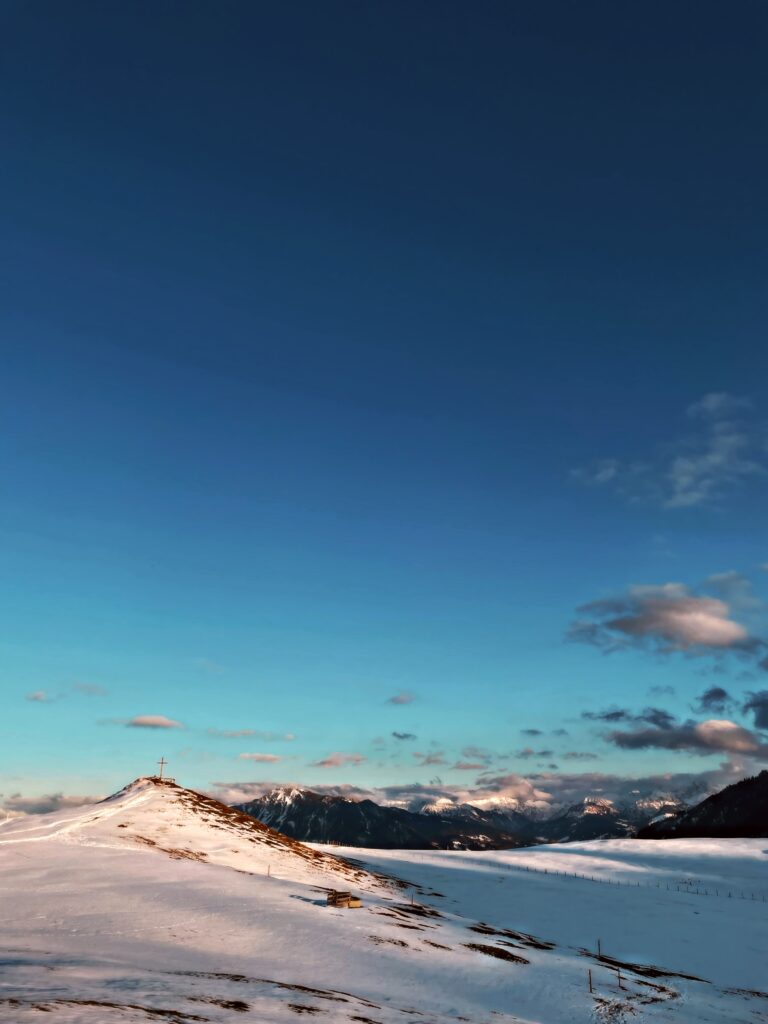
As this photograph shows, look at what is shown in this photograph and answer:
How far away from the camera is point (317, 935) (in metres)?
41.9

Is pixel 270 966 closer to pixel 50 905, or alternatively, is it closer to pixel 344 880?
pixel 50 905

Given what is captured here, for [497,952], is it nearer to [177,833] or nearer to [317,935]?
Answer: [317,935]

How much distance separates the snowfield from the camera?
2659 centimetres

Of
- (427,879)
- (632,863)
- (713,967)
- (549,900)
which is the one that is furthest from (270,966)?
(632,863)

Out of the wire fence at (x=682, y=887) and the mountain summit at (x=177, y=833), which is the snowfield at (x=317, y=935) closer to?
the mountain summit at (x=177, y=833)

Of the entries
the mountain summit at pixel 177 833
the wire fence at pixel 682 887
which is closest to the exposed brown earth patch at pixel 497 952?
the mountain summit at pixel 177 833

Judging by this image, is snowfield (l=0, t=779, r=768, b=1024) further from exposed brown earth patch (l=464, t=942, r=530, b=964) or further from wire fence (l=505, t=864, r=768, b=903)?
wire fence (l=505, t=864, r=768, b=903)

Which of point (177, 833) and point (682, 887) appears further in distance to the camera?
point (682, 887)

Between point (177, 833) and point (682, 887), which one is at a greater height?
point (177, 833)

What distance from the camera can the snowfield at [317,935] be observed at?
87.2 ft

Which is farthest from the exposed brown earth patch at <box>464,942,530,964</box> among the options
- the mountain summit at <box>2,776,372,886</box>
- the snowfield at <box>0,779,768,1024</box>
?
the mountain summit at <box>2,776,372,886</box>

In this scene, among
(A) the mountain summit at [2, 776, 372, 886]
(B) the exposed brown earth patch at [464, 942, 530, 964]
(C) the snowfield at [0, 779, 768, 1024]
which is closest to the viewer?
(C) the snowfield at [0, 779, 768, 1024]

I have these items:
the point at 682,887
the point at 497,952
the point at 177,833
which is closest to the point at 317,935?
the point at 497,952

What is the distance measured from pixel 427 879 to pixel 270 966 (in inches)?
2756
